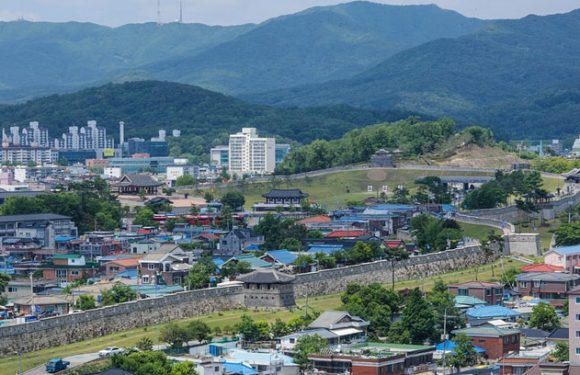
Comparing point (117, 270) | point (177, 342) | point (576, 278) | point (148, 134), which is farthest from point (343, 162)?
point (148, 134)

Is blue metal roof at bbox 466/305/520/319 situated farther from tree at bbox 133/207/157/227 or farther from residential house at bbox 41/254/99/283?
tree at bbox 133/207/157/227

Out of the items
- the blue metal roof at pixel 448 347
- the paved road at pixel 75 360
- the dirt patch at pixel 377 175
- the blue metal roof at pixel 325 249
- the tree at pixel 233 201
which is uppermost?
the dirt patch at pixel 377 175

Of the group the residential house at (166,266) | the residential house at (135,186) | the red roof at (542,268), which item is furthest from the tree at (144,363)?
the residential house at (135,186)

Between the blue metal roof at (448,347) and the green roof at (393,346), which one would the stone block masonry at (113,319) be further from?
the blue metal roof at (448,347)

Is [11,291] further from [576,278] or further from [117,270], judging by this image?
[576,278]

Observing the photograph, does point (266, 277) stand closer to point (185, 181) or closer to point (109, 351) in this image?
point (109, 351)

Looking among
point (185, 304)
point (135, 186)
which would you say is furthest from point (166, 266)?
point (135, 186)
